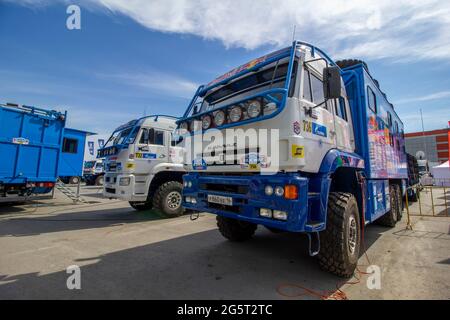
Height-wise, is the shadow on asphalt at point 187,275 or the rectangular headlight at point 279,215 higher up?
the rectangular headlight at point 279,215

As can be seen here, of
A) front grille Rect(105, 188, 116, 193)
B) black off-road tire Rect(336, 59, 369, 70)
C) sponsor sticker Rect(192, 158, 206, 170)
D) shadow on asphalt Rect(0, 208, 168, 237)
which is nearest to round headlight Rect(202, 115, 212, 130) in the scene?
sponsor sticker Rect(192, 158, 206, 170)

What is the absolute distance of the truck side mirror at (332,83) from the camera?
2951mm

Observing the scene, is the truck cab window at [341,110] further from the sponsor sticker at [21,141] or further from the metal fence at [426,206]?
the sponsor sticker at [21,141]

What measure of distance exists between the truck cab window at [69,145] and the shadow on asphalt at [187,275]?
8593mm

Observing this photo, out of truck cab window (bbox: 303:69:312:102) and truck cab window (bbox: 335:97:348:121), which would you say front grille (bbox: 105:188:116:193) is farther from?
truck cab window (bbox: 335:97:348:121)

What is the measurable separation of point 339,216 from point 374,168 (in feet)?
6.35

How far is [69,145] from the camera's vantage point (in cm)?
1081

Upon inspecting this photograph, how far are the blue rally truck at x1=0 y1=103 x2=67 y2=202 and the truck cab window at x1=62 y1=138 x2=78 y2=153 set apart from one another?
1554 mm

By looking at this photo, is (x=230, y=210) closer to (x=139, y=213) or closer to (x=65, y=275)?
(x=65, y=275)

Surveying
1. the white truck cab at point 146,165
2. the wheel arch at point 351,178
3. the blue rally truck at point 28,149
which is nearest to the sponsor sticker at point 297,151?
the wheel arch at point 351,178

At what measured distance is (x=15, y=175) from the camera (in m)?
8.10

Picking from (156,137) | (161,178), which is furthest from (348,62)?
(161,178)

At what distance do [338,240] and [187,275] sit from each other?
200cm

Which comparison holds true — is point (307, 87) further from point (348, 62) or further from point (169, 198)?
point (169, 198)
